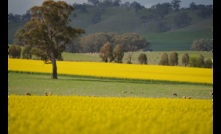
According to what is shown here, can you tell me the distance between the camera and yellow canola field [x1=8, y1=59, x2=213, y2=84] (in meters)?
40.5

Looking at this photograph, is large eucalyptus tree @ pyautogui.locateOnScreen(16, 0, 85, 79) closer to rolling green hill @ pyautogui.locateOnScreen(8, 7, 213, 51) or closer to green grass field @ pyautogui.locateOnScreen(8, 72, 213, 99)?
green grass field @ pyautogui.locateOnScreen(8, 72, 213, 99)

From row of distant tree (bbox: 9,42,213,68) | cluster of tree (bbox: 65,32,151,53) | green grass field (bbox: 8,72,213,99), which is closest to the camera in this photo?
green grass field (bbox: 8,72,213,99)

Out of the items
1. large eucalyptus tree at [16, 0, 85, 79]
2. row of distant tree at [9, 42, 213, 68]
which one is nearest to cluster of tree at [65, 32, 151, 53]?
row of distant tree at [9, 42, 213, 68]

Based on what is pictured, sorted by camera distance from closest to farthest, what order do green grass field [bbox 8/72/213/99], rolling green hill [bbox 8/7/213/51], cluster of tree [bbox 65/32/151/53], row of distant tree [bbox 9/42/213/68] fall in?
1. green grass field [bbox 8/72/213/99]
2. row of distant tree [bbox 9/42/213/68]
3. cluster of tree [bbox 65/32/151/53]
4. rolling green hill [bbox 8/7/213/51]

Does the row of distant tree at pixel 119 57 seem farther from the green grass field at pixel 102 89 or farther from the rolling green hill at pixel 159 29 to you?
the green grass field at pixel 102 89

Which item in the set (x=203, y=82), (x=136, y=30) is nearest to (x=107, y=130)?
(x=203, y=82)

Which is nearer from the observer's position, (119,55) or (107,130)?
(107,130)

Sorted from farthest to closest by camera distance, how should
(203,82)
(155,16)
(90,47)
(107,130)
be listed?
(155,16)
(90,47)
(203,82)
(107,130)

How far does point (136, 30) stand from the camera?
7318 inches

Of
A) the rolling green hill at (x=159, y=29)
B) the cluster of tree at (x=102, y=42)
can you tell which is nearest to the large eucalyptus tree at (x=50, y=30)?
the cluster of tree at (x=102, y=42)

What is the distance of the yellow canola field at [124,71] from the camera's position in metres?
40.5
